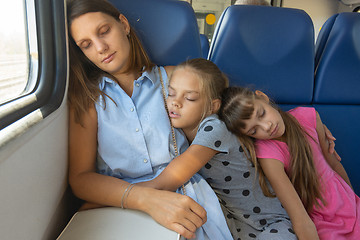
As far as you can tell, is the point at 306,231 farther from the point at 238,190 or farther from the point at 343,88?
the point at 343,88

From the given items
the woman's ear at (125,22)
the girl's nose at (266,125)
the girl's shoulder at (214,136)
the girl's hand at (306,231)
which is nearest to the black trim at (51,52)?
the woman's ear at (125,22)

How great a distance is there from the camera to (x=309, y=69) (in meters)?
1.48

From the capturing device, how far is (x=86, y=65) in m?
1.21

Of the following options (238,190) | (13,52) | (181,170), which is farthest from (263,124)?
(13,52)

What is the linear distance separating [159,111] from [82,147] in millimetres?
340

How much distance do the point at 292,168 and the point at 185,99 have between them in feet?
1.84

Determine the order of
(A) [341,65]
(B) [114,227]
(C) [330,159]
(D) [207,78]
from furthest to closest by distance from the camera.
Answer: (A) [341,65] < (C) [330,159] < (D) [207,78] < (B) [114,227]

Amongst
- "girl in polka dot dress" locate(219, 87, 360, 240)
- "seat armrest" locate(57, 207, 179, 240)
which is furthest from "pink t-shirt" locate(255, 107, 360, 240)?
"seat armrest" locate(57, 207, 179, 240)

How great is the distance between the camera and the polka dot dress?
104 centimetres

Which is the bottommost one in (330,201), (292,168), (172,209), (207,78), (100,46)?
(330,201)

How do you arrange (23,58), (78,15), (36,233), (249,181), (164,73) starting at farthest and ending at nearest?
(164,73) < (249,181) < (78,15) < (23,58) < (36,233)

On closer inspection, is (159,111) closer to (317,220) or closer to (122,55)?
(122,55)

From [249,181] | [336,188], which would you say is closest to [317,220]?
[336,188]

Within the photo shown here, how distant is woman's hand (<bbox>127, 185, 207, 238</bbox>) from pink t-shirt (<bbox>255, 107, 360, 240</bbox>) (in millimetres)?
452
